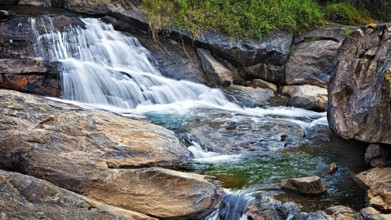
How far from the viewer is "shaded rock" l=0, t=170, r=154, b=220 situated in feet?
14.2

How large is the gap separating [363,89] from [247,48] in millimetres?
5673

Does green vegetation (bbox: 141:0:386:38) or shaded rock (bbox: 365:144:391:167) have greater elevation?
green vegetation (bbox: 141:0:386:38)

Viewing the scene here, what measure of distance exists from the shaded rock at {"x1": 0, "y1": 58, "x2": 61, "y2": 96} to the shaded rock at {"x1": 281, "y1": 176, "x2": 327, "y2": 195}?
5633 mm

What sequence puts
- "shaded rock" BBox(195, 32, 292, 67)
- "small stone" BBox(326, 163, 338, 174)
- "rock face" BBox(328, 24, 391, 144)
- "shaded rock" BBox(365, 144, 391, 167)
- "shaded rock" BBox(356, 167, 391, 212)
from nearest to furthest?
"shaded rock" BBox(356, 167, 391, 212)
"rock face" BBox(328, 24, 391, 144)
"shaded rock" BBox(365, 144, 391, 167)
"small stone" BBox(326, 163, 338, 174)
"shaded rock" BBox(195, 32, 292, 67)

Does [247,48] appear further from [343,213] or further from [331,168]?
[343,213]

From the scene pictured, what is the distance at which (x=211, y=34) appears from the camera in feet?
40.0

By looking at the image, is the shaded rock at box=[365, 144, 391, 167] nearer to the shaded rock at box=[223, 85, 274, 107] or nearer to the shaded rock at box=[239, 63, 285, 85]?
the shaded rock at box=[223, 85, 274, 107]

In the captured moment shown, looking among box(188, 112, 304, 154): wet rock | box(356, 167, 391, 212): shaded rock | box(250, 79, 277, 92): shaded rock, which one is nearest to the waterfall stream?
box(188, 112, 304, 154): wet rock

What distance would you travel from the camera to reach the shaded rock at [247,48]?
1206cm

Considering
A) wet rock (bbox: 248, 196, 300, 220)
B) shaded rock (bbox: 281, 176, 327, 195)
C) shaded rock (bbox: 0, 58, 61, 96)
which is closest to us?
wet rock (bbox: 248, 196, 300, 220)

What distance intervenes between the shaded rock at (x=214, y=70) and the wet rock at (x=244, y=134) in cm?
290

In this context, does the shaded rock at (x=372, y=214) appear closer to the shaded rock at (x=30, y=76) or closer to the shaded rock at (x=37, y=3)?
the shaded rock at (x=30, y=76)

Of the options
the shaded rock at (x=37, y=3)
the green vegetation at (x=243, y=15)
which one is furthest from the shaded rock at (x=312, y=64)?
the shaded rock at (x=37, y=3)

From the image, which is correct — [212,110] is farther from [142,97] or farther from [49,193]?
[49,193]
